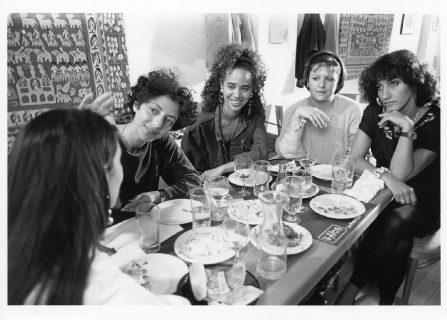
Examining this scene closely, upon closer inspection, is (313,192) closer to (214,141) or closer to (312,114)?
(312,114)

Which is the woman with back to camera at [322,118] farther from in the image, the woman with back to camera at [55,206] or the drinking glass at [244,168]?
the woman with back to camera at [55,206]

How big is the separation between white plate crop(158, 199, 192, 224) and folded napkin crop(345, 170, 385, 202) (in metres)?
0.63

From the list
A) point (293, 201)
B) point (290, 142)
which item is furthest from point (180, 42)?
point (293, 201)

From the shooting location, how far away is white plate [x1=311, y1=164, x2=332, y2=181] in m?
1.40

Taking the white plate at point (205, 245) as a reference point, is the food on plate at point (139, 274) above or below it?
above

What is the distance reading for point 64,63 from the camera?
1798 mm

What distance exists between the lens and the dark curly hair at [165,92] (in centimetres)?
133

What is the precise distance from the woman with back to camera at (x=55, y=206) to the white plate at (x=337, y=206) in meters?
0.76

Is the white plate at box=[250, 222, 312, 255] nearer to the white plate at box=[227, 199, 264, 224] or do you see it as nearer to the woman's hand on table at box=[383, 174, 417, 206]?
the white plate at box=[227, 199, 264, 224]

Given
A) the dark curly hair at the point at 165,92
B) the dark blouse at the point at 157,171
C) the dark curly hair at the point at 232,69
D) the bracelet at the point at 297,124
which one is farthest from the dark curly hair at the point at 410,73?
the dark blouse at the point at 157,171

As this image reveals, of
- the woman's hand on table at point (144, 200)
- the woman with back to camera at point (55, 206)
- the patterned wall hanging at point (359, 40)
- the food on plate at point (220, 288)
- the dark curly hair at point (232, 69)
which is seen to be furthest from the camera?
the patterned wall hanging at point (359, 40)

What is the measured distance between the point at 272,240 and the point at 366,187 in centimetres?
61
